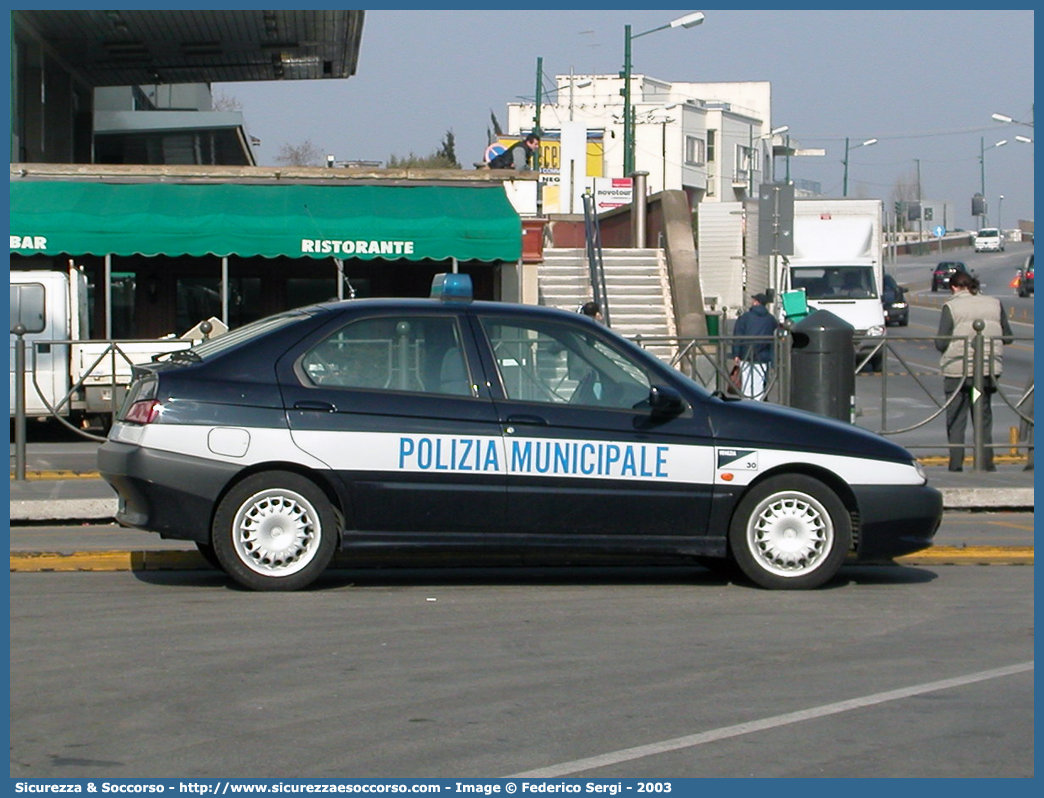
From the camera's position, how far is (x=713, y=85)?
105062 millimetres

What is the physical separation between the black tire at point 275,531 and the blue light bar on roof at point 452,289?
4.42 feet

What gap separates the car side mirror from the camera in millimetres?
7938

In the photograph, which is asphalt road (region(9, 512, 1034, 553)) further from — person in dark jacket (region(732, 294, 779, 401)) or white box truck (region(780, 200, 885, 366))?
white box truck (region(780, 200, 885, 366))

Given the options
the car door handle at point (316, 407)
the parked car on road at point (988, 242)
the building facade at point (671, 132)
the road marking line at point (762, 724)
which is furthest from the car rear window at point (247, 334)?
the parked car on road at point (988, 242)

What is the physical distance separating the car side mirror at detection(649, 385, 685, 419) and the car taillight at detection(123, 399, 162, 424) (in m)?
2.62

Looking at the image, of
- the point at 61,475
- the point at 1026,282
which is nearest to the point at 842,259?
the point at 61,475

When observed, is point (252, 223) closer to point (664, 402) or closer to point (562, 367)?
point (562, 367)

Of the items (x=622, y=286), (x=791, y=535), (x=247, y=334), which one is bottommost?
(x=791, y=535)

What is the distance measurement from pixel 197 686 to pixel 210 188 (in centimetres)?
1874

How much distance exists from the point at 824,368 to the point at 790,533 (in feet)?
16.2

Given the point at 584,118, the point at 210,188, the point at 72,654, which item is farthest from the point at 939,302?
the point at 72,654

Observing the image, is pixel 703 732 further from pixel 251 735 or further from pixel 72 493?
pixel 72 493

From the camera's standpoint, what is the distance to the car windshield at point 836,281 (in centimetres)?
3394

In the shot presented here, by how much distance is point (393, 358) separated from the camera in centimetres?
791
